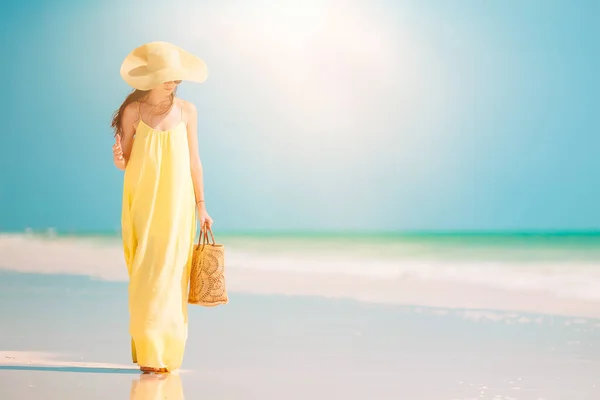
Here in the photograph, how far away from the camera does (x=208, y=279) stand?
319 centimetres

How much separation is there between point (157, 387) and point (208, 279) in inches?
17.4

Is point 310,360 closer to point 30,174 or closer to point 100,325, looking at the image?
point 100,325

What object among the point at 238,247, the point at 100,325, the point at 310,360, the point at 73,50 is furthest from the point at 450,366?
the point at 73,50

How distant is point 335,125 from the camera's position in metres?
12.6

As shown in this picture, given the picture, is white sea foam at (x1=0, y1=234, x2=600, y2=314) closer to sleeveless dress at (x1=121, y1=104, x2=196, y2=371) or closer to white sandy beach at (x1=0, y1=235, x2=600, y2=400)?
white sandy beach at (x1=0, y1=235, x2=600, y2=400)

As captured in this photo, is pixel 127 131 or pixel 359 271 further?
pixel 359 271

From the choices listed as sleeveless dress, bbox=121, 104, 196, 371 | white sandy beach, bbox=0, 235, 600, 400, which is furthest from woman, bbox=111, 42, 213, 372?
white sandy beach, bbox=0, 235, 600, 400

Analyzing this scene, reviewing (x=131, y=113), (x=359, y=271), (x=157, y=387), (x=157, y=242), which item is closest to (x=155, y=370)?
(x=157, y=387)

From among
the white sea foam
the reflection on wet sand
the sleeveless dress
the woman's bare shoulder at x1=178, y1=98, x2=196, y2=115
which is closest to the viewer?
the reflection on wet sand

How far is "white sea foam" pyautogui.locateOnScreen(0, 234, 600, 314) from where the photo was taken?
605 centimetres

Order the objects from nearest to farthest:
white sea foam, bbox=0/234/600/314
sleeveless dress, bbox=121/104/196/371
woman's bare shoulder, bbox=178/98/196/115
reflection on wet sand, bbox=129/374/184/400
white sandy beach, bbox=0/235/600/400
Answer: reflection on wet sand, bbox=129/374/184/400 → white sandy beach, bbox=0/235/600/400 → sleeveless dress, bbox=121/104/196/371 → woman's bare shoulder, bbox=178/98/196/115 → white sea foam, bbox=0/234/600/314

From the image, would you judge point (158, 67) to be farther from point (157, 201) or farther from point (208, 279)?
point (208, 279)

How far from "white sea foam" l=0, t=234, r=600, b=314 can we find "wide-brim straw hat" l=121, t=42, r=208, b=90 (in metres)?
2.65

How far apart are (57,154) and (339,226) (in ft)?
12.7
